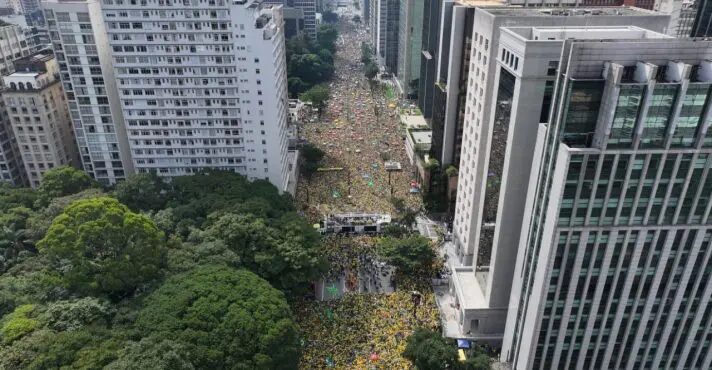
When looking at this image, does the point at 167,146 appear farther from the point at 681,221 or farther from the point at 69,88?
the point at 681,221

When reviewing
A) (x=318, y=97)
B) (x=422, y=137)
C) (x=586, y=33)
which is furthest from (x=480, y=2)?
(x=318, y=97)

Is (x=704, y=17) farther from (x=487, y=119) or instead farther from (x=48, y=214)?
(x=48, y=214)

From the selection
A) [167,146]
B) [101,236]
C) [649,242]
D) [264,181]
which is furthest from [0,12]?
[649,242]

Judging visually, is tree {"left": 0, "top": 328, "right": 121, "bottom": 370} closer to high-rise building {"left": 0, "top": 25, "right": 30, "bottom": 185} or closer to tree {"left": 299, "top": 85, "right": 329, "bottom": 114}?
high-rise building {"left": 0, "top": 25, "right": 30, "bottom": 185}

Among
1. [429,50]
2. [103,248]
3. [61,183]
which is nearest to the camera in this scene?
[103,248]

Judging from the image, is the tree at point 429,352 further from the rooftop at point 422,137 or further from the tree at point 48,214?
the rooftop at point 422,137

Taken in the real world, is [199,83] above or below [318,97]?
above
